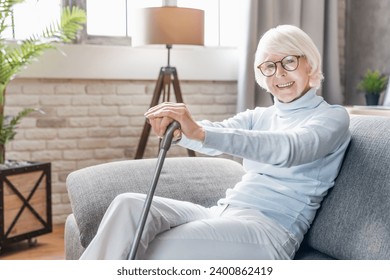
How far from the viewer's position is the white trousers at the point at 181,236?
1573mm

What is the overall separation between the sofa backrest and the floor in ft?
5.48

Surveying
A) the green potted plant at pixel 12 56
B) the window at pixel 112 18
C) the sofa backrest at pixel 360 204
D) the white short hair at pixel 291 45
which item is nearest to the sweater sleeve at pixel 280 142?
the sofa backrest at pixel 360 204

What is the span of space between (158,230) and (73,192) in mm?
706

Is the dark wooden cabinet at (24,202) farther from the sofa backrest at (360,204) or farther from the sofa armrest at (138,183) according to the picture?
the sofa backrest at (360,204)

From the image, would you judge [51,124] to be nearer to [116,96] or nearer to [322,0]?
[116,96]

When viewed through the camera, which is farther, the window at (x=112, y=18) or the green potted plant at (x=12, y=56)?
the window at (x=112, y=18)

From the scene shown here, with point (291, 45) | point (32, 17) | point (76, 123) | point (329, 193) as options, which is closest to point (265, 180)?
point (329, 193)

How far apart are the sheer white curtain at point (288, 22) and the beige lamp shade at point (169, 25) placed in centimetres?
70

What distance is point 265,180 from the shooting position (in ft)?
6.16

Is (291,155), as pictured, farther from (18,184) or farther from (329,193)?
(18,184)

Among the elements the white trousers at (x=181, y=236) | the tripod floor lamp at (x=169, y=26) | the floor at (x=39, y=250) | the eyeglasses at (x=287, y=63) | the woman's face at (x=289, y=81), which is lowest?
the floor at (x=39, y=250)

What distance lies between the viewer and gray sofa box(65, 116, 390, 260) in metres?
1.70

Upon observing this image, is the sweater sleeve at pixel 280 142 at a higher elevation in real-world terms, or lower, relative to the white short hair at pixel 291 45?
lower
